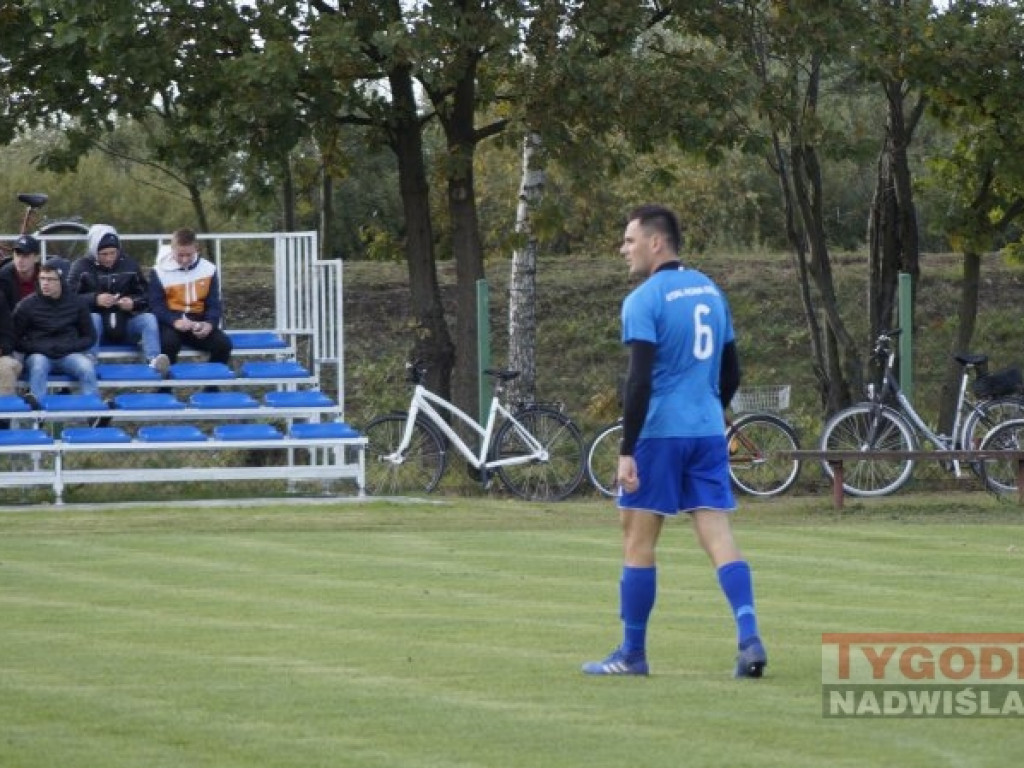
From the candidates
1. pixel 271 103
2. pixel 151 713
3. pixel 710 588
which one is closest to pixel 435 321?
pixel 271 103

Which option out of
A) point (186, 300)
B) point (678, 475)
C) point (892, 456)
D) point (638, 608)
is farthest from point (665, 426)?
point (186, 300)

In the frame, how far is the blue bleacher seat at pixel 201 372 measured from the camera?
2256cm

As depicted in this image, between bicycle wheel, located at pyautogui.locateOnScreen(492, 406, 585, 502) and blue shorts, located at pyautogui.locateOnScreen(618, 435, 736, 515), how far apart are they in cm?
1238

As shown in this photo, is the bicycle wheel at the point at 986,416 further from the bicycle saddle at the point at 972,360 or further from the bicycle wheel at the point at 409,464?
the bicycle wheel at the point at 409,464

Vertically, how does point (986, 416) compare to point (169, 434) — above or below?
above

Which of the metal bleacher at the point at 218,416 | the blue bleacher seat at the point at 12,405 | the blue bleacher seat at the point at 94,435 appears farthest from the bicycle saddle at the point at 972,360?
the blue bleacher seat at the point at 12,405

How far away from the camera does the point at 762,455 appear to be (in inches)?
869

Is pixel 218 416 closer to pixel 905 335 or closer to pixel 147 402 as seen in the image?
pixel 147 402

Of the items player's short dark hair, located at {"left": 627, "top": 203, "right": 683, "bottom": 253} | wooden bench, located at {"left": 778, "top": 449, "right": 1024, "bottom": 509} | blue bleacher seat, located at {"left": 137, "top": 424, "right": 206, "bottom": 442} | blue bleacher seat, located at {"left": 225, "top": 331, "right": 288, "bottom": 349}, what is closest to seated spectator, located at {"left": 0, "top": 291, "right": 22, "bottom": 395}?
blue bleacher seat, located at {"left": 137, "top": 424, "right": 206, "bottom": 442}

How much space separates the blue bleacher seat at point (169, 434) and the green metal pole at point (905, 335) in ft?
23.2

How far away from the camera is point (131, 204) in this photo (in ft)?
139

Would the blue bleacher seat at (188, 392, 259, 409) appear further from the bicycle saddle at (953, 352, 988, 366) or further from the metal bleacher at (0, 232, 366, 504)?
the bicycle saddle at (953, 352, 988, 366)

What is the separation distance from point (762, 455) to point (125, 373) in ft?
20.7

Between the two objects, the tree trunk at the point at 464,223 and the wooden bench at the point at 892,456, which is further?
the tree trunk at the point at 464,223
